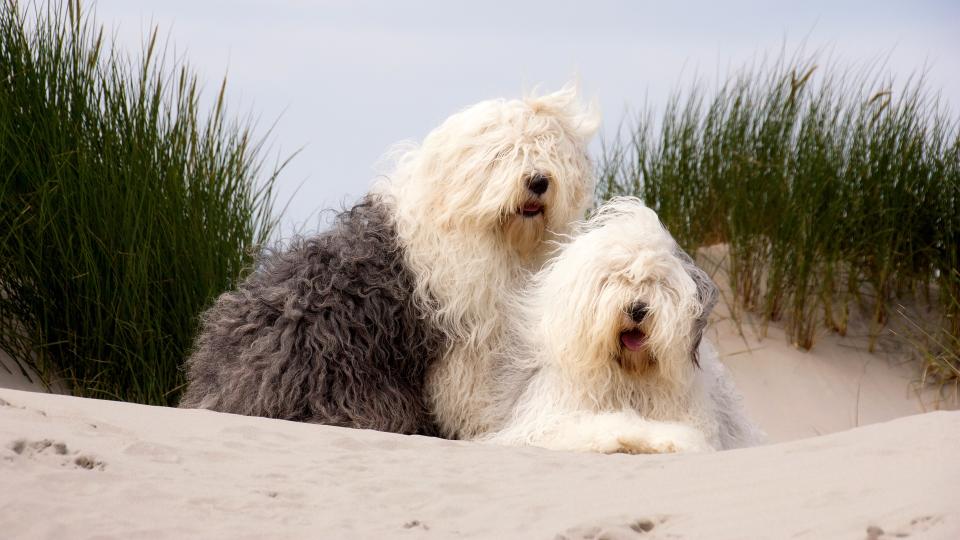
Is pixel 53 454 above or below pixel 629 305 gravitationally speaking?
below

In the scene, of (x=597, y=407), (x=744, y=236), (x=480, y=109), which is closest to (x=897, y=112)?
(x=744, y=236)

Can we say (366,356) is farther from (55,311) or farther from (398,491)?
(55,311)

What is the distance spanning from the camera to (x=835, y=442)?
3803 mm

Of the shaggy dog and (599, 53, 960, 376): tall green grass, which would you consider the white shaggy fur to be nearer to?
the shaggy dog

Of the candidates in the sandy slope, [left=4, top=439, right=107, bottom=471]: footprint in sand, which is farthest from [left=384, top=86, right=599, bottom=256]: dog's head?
[left=4, top=439, right=107, bottom=471]: footprint in sand

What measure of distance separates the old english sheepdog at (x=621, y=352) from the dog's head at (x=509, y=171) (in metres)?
0.34

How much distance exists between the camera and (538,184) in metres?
5.21

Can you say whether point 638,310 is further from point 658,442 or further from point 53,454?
point 53,454

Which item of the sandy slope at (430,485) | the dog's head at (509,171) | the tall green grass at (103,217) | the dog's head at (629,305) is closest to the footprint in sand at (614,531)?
the sandy slope at (430,485)

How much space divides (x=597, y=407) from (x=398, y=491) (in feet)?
4.40

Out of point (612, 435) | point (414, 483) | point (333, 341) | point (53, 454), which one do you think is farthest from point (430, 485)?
point (333, 341)

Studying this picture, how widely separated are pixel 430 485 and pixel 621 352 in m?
1.26

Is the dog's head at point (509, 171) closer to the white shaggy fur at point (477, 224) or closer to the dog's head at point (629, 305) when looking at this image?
the white shaggy fur at point (477, 224)

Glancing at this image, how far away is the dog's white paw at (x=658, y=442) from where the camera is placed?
443cm
